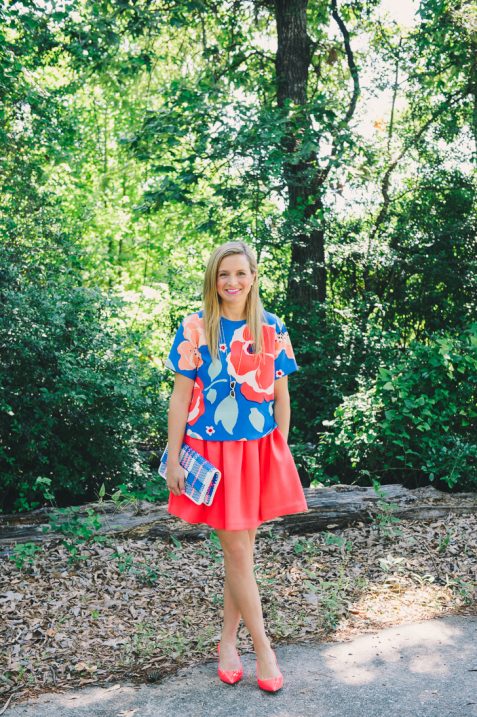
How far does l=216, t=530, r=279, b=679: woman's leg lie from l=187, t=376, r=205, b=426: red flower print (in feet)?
1.64

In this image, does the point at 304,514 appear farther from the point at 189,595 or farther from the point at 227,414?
the point at 227,414

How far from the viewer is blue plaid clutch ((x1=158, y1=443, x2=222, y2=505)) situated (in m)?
3.07

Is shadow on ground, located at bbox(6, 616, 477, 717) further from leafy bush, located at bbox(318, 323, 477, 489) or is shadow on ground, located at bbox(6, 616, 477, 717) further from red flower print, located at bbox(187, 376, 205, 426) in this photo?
leafy bush, located at bbox(318, 323, 477, 489)

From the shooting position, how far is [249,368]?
3.18m

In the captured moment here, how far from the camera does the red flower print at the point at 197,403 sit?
316 cm

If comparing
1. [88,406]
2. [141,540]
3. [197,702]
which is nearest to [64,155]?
[88,406]

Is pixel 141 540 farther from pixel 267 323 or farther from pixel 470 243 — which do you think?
pixel 470 243

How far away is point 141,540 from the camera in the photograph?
4930mm

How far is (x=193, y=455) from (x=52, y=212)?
4401mm

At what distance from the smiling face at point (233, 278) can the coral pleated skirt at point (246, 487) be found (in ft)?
2.06

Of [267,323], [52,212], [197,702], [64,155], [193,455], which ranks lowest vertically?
[197,702]

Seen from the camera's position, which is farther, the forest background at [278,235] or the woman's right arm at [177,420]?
the forest background at [278,235]

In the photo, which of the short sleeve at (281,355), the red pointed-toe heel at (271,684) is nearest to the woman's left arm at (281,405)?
the short sleeve at (281,355)

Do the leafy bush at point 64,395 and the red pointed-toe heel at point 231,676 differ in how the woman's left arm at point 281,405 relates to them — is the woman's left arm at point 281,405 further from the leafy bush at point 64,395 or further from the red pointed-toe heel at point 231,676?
the leafy bush at point 64,395
